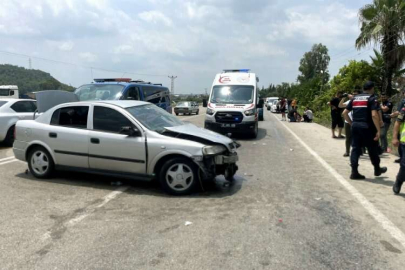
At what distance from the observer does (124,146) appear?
595cm

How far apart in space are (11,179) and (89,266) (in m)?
4.21

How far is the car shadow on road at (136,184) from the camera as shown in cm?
594

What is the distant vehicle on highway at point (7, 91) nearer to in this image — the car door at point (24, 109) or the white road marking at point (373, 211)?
the car door at point (24, 109)

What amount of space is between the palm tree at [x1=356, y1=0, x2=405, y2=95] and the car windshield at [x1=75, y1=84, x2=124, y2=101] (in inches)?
591

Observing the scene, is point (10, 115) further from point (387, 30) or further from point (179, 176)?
point (387, 30)

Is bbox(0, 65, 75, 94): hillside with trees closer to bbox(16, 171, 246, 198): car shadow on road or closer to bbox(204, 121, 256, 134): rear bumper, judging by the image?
bbox(204, 121, 256, 134): rear bumper

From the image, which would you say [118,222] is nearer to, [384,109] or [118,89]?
[118,89]

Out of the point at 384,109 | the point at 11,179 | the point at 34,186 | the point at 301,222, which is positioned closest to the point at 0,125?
the point at 11,179

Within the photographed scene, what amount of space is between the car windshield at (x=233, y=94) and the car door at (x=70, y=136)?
8572 millimetres

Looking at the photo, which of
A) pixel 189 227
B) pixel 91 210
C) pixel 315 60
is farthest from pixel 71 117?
pixel 315 60

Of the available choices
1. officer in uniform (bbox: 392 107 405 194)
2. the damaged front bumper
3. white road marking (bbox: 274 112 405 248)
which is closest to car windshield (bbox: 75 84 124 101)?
the damaged front bumper

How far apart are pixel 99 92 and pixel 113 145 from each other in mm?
5998

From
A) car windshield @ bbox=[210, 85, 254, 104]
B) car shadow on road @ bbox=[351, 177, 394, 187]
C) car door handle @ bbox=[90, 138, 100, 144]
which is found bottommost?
car shadow on road @ bbox=[351, 177, 394, 187]

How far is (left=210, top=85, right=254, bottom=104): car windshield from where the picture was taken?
14.5 metres
